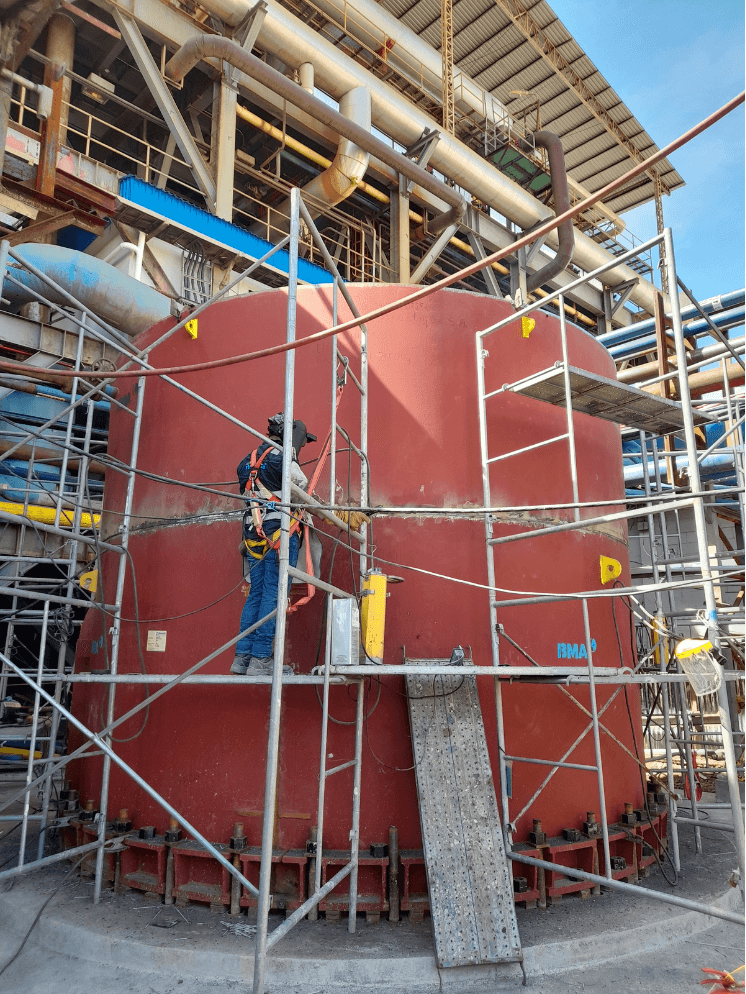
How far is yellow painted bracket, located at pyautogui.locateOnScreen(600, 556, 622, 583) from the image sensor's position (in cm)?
756

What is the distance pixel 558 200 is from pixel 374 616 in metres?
18.8

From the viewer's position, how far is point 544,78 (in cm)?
2403

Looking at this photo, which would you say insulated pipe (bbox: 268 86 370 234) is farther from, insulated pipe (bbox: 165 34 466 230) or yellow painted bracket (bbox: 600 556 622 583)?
yellow painted bracket (bbox: 600 556 622 583)

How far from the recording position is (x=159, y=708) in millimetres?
6793

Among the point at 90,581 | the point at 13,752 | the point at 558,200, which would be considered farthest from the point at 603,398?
the point at 558,200

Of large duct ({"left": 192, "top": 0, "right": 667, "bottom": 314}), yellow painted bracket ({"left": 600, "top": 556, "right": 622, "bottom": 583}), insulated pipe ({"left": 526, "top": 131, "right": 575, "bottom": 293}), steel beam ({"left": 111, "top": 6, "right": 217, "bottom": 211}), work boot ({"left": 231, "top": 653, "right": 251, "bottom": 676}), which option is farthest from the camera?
insulated pipe ({"left": 526, "top": 131, "right": 575, "bottom": 293})

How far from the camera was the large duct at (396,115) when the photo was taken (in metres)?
16.3

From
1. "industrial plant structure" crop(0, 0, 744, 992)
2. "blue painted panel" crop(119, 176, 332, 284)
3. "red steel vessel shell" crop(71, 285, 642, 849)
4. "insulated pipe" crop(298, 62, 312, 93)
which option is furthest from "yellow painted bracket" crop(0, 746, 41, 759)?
"insulated pipe" crop(298, 62, 312, 93)

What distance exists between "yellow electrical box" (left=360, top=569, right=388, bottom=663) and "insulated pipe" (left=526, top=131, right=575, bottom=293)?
18.0m

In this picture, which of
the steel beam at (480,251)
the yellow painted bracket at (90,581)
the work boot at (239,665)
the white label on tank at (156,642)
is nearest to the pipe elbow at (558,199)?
the steel beam at (480,251)

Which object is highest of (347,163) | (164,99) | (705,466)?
(164,99)

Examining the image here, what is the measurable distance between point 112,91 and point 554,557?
1740 centimetres

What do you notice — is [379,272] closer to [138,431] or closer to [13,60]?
[13,60]

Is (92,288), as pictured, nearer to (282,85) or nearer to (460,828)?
(282,85)
